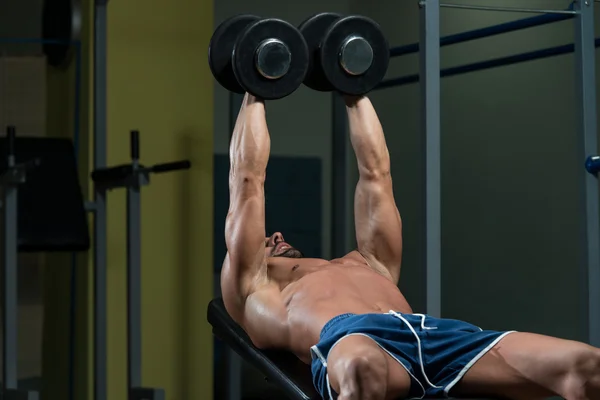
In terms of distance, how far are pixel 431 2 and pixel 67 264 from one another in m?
2.36

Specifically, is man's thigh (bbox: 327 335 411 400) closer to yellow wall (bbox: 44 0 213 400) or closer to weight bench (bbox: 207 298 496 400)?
weight bench (bbox: 207 298 496 400)

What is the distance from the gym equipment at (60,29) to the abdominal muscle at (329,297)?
1906 mm

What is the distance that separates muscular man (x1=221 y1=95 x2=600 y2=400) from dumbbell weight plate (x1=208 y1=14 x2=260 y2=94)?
111 mm

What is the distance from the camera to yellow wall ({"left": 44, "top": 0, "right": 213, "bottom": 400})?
4.05 m

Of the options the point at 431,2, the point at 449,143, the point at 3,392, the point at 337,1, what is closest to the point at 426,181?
the point at 431,2

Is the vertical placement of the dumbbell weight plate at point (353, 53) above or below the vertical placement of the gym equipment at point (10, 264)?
above

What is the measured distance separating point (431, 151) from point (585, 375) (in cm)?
76

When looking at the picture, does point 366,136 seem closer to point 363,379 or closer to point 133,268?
point 363,379

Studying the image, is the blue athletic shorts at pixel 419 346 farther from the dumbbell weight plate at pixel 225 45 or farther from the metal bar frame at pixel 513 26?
the metal bar frame at pixel 513 26

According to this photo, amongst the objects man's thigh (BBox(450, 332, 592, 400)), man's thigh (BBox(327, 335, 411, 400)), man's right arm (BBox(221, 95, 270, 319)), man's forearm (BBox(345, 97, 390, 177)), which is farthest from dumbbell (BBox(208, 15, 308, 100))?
man's thigh (BBox(450, 332, 592, 400))

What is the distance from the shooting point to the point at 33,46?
14.1ft

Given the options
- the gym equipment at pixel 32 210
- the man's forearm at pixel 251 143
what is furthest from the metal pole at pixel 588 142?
the gym equipment at pixel 32 210

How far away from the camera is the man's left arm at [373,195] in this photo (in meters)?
2.69

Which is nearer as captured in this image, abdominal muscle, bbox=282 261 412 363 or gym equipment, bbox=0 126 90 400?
abdominal muscle, bbox=282 261 412 363
